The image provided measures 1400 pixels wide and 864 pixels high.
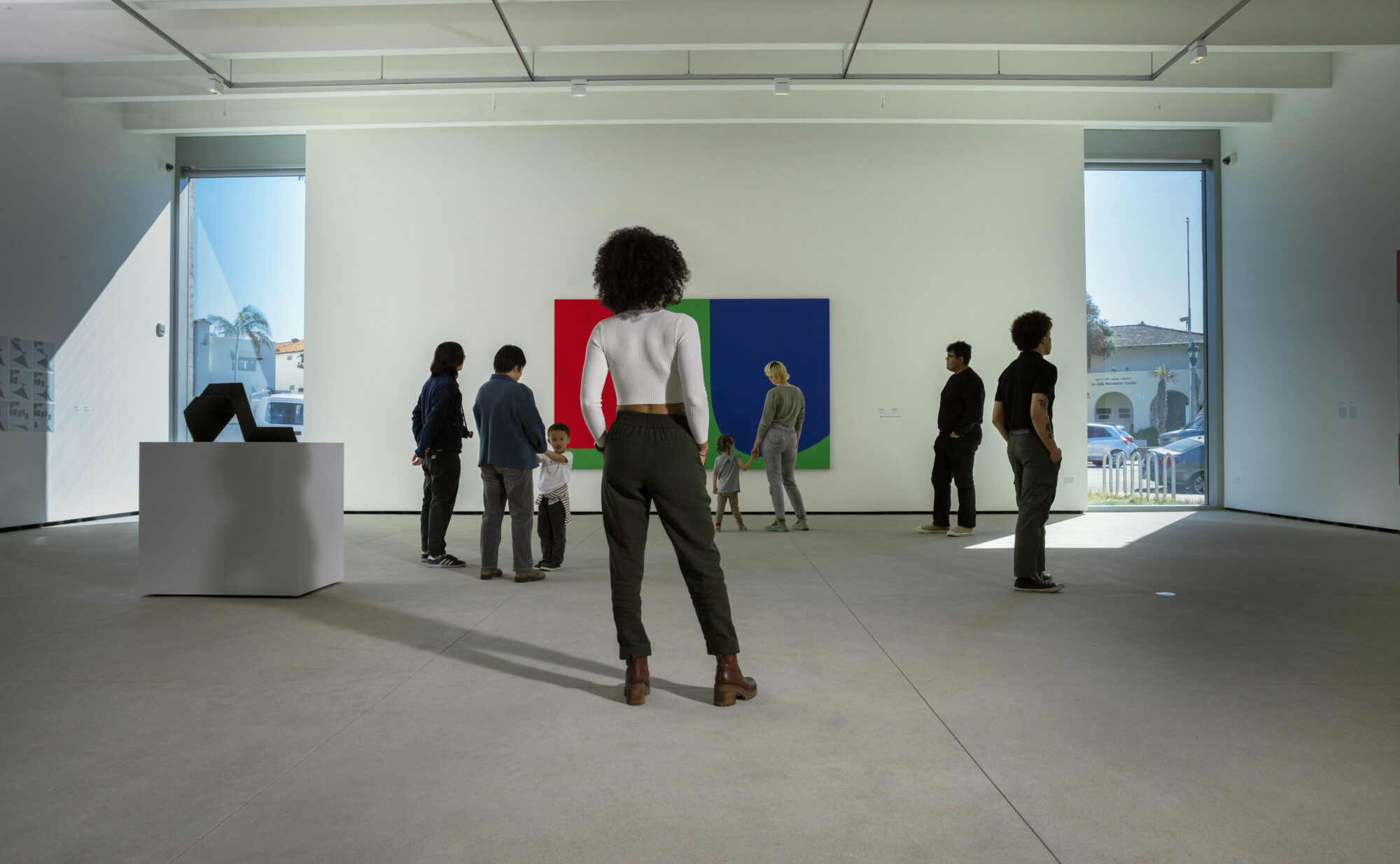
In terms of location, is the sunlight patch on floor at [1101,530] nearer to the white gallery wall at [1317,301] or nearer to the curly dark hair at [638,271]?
the white gallery wall at [1317,301]

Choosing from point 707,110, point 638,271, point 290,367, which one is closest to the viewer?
point 638,271

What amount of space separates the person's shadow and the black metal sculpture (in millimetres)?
896

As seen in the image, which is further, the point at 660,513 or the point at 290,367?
the point at 290,367

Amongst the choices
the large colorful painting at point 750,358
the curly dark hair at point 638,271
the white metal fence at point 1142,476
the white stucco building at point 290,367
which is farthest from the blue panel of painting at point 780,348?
the curly dark hair at point 638,271

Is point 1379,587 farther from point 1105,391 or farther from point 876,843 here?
point 1105,391

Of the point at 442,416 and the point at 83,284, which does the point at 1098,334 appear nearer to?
the point at 442,416

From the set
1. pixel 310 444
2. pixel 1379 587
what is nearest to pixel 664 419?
pixel 310 444

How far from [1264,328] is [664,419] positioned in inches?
343

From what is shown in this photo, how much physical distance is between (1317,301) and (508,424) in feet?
25.6

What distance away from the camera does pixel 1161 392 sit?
9477 mm

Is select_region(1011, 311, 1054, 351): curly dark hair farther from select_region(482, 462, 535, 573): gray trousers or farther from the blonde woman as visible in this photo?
the blonde woman

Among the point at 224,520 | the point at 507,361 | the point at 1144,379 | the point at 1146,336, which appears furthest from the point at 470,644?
the point at 1146,336

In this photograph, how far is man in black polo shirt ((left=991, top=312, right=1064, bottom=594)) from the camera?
4.13 meters

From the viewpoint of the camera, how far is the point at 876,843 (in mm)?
1609
